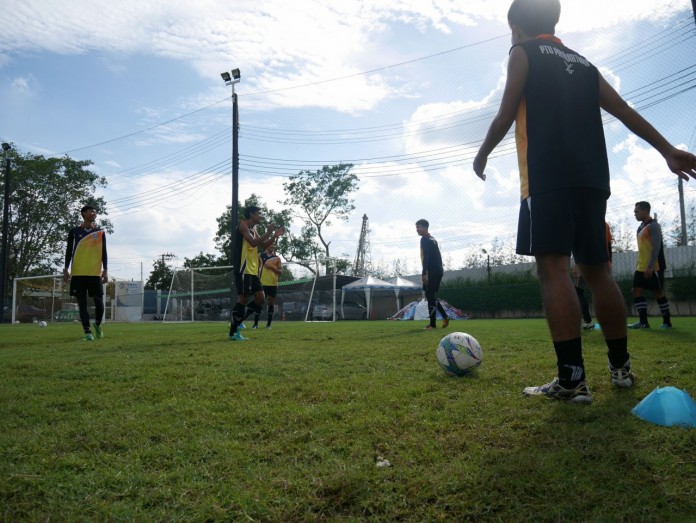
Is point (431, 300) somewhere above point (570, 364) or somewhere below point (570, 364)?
above

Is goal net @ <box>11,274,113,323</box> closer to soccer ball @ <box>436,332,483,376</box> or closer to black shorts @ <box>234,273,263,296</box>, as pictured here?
black shorts @ <box>234,273,263,296</box>

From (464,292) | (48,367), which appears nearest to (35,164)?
(464,292)

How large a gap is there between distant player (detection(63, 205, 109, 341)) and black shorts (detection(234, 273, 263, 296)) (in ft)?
7.55

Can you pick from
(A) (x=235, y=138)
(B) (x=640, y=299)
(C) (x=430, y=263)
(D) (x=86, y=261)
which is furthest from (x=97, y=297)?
(A) (x=235, y=138)

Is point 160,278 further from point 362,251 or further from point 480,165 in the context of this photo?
point 480,165

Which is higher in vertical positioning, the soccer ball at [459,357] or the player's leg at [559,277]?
the player's leg at [559,277]

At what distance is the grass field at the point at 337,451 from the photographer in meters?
A: 1.54

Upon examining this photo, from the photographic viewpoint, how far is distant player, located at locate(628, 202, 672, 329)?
8.25 meters

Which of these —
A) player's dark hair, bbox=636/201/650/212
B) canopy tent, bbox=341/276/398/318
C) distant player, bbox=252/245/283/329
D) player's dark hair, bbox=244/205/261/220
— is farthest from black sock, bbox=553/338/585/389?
canopy tent, bbox=341/276/398/318

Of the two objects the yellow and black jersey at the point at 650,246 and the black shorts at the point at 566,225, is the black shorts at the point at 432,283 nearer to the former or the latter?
the yellow and black jersey at the point at 650,246

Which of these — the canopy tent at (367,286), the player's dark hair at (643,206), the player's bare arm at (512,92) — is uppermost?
the player's dark hair at (643,206)

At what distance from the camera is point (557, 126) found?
290 cm

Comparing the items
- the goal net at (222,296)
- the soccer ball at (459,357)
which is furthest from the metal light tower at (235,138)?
the soccer ball at (459,357)

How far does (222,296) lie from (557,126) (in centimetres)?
2498
